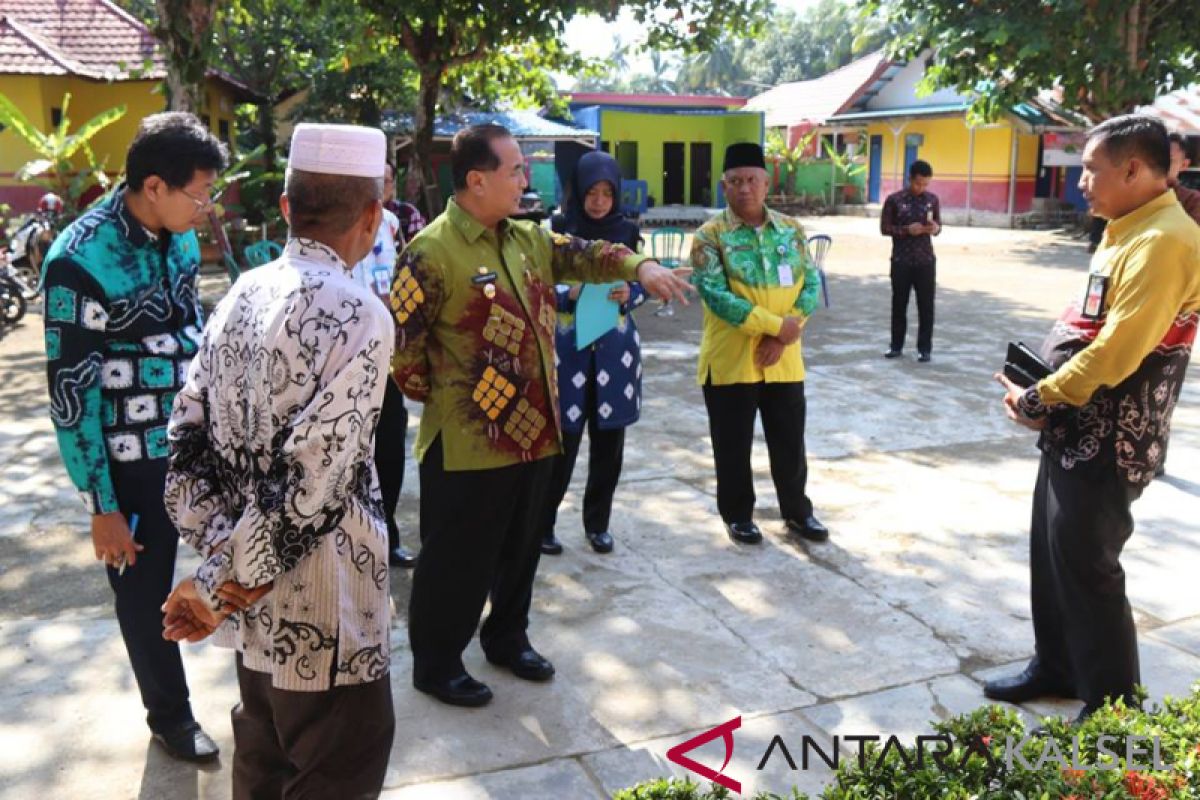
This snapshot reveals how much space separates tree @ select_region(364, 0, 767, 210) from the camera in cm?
1184

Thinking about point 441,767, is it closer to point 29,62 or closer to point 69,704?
point 69,704

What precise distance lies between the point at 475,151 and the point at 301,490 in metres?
1.61

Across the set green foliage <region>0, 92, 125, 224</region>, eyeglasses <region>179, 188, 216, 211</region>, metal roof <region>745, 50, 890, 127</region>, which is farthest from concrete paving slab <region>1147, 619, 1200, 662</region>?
metal roof <region>745, 50, 890, 127</region>

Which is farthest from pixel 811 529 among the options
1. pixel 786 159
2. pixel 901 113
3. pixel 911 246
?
pixel 786 159

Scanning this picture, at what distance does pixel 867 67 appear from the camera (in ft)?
112

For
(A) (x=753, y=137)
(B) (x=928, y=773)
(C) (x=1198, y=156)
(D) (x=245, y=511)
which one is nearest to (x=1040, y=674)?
(B) (x=928, y=773)

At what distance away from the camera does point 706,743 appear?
10.2ft

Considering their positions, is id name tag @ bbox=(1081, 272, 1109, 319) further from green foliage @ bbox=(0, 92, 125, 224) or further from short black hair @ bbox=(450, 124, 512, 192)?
green foliage @ bbox=(0, 92, 125, 224)

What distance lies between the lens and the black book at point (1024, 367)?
3129mm

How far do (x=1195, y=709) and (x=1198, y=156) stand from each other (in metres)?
23.9

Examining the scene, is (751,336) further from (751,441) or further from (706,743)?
(706,743)

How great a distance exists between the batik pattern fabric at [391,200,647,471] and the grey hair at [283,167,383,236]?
113 centimetres

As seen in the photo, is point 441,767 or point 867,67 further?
point 867,67

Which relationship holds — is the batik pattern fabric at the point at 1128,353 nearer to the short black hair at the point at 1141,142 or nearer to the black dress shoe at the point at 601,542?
the short black hair at the point at 1141,142
